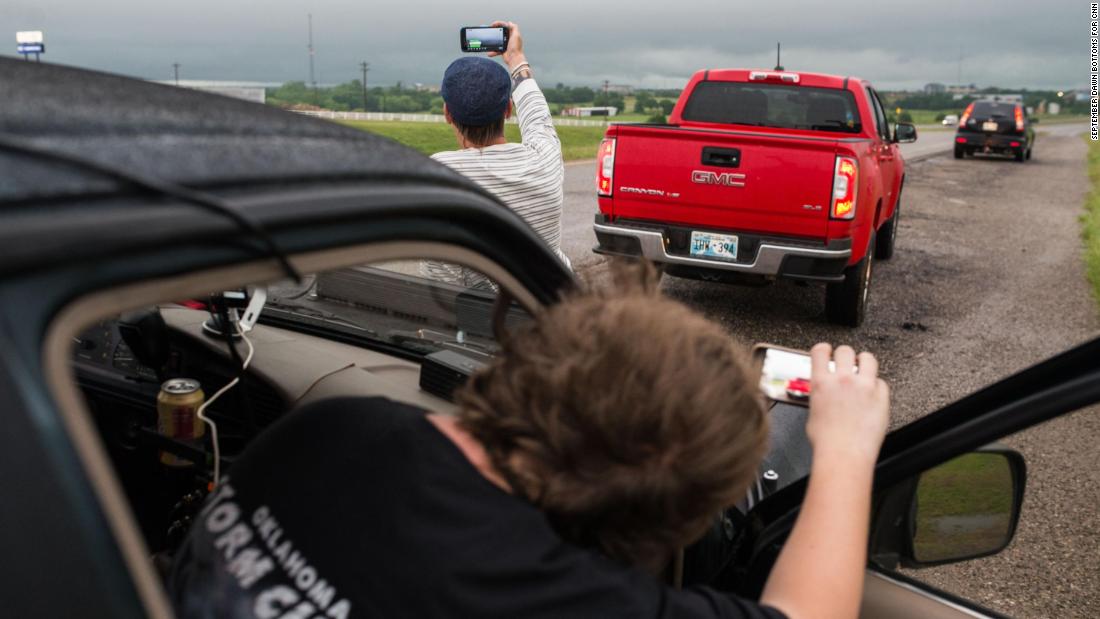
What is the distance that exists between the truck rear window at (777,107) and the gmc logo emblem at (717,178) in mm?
2373

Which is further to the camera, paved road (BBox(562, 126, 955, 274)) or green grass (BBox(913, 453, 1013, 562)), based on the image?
paved road (BBox(562, 126, 955, 274))

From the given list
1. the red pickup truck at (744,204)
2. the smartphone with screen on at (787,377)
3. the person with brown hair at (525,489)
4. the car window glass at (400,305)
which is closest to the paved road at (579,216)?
the red pickup truck at (744,204)

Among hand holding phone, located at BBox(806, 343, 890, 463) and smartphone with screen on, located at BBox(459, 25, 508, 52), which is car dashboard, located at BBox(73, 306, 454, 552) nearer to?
hand holding phone, located at BBox(806, 343, 890, 463)

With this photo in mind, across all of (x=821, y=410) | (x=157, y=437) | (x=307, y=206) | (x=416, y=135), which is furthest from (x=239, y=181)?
(x=416, y=135)

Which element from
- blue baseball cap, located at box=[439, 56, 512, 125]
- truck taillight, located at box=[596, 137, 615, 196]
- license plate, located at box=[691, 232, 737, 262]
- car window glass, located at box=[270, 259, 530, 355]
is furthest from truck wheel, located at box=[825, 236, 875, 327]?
car window glass, located at box=[270, 259, 530, 355]

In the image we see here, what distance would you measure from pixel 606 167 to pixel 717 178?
0.92m

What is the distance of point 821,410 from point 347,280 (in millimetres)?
1713

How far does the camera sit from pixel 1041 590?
172cm

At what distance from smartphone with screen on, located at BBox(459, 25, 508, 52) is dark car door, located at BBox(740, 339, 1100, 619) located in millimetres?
3376

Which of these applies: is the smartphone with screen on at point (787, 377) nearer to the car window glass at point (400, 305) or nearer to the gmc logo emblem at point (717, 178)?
the car window glass at point (400, 305)

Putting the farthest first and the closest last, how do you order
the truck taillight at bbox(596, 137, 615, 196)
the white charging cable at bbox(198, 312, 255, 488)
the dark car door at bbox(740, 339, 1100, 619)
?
1. the truck taillight at bbox(596, 137, 615, 196)
2. the white charging cable at bbox(198, 312, 255, 488)
3. the dark car door at bbox(740, 339, 1100, 619)

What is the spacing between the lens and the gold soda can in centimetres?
232

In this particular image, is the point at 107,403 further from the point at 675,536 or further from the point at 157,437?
the point at 675,536

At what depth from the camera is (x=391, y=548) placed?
1135 mm
